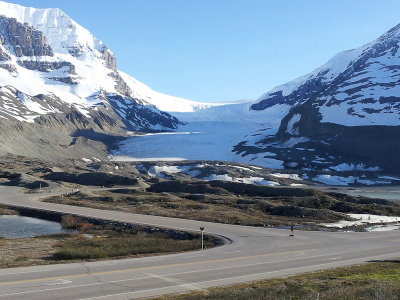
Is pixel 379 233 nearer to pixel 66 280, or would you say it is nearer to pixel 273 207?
pixel 273 207

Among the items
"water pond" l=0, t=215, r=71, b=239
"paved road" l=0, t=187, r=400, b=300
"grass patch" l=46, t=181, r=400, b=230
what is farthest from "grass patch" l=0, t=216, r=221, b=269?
"grass patch" l=46, t=181, r=400, b=230

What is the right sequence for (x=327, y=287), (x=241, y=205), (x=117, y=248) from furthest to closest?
(x=241, y=205) → (x=117, y=248) → (x=327, y=287)

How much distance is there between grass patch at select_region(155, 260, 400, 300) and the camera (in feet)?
48.4

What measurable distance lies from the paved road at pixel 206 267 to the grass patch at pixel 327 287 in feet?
4.03

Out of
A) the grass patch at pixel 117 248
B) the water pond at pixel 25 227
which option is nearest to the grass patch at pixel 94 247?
the grass patch at pixel 117 248

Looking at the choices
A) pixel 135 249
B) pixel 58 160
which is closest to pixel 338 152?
pixel 58 160

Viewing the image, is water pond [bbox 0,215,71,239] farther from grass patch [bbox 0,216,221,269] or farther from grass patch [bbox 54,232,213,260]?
grass patch [bbox 54,232,213,260]

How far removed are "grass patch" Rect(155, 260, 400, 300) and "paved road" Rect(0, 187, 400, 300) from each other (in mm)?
1228

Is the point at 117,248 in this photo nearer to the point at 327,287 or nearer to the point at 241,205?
the point at 327,287

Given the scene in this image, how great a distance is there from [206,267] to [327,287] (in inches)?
249

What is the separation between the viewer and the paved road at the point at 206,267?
17.1 m

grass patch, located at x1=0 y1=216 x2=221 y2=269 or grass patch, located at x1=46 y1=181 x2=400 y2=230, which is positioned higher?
grass patch, located at x1=0 y1=216 x2=221 y2=269

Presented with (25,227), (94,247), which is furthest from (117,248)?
(25,227)

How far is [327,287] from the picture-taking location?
661 inches
